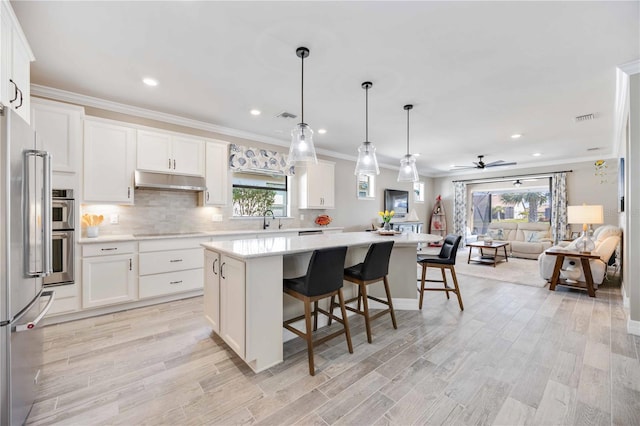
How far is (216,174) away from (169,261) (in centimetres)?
144

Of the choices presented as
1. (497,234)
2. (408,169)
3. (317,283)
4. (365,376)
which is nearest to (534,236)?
(497,234)

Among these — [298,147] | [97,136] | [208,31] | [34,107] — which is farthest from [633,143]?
[34,107]

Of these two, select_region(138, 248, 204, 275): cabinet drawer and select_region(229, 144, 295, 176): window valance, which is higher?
select_region(229, 144, 295, 176): window valance

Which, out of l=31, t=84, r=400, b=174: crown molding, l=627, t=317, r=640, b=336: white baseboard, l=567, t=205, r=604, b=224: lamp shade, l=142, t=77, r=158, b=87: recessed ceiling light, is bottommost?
l=627, t=317, r=640, b=336: white baseboard

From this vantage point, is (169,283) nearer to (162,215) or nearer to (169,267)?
(169,267)

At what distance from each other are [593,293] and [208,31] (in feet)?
18.6

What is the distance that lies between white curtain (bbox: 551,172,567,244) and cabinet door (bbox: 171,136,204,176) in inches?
330

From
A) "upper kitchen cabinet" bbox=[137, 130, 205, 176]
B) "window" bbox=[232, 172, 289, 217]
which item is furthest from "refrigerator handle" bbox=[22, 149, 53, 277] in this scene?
"window" bbox=[232, 172, 289, 217]

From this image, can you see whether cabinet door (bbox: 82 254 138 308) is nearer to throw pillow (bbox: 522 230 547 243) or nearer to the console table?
the console table

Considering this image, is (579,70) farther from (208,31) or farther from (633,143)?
(208,31)

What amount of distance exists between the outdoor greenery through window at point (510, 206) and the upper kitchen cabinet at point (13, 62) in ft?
33.4

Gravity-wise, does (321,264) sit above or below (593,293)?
above

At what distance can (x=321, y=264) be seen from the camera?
2135mm

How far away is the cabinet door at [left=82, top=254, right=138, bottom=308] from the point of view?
305 cm
